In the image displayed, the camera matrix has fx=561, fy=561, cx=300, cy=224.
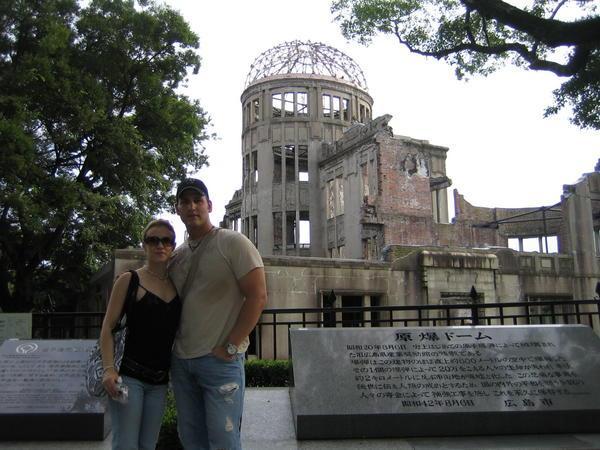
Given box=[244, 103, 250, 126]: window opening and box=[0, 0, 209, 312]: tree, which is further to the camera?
box=[244, 103, 250, 126]: window opening

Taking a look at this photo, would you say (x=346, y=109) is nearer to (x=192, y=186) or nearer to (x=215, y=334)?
(x=192, y=186)

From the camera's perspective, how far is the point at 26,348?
6441mm

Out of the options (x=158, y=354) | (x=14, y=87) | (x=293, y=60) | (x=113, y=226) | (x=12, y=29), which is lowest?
(x=158, y=354)

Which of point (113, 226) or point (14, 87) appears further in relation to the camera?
point (113, 226)

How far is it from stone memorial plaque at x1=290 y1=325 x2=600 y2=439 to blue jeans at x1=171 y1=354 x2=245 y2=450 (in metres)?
1.99

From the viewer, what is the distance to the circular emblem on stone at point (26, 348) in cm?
639

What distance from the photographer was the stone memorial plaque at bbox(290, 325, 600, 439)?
18.5ft

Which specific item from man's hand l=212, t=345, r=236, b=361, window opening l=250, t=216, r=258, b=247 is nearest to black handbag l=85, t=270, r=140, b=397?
man's hand l=212, t=345, r=236, b=361

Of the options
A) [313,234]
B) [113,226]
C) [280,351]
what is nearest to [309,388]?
[280,351]

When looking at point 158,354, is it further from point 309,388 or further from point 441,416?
point 441,416

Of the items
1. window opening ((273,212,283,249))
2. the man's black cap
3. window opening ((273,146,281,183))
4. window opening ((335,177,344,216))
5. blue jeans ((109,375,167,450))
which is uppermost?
window opening ((273,146,281,183))

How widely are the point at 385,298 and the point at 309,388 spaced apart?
12.8m

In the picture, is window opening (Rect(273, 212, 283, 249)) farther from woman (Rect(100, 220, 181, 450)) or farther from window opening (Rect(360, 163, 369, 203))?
woman (Rect(100, 220, 181, 450))

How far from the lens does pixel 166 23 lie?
2302 centimetres
